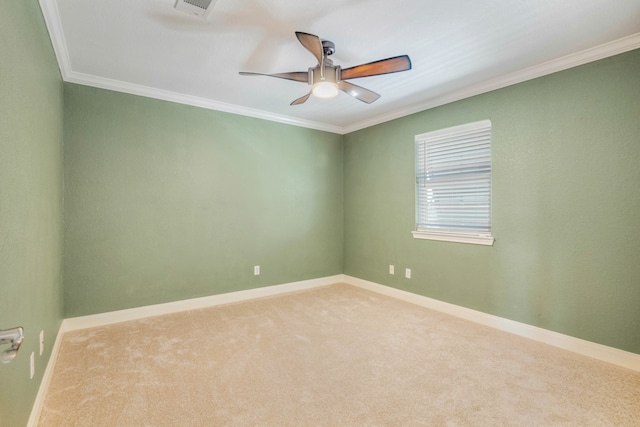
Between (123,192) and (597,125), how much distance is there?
14.6ft

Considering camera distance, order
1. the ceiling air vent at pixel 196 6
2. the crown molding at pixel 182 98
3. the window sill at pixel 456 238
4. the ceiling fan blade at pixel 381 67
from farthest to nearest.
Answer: the window sill at pixel 456 238, the crown molding at pixel 182 98, the ceiling fan blade at pixel 381 67, the ceiling air vent at pixel 196 6

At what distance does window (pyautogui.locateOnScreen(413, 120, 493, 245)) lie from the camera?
321 centimetres

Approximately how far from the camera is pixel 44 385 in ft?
6.37

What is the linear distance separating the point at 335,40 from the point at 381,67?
1.47 ft

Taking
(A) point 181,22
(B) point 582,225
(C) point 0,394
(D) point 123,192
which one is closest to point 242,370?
(C) point 0,394

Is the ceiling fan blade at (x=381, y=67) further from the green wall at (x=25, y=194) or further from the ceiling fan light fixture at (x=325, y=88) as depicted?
the green wall at (x=25, y=194)

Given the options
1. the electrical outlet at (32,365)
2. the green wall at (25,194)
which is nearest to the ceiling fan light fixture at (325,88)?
the green wall at (25,194)

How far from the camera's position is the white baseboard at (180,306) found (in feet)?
9.83

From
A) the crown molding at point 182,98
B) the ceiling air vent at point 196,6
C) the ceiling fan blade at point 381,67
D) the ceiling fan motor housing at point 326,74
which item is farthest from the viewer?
the crown molding at point 182,98

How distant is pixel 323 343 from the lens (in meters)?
2.69

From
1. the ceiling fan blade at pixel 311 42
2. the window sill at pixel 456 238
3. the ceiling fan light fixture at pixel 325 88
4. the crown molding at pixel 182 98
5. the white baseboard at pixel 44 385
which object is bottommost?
the white baseboard at pixel 44 385

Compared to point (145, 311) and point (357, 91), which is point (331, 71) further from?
point (145, 311)

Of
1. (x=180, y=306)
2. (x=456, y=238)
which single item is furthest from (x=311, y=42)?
(x=180, y=306)

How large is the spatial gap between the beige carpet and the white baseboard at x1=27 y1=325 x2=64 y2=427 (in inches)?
1.6
